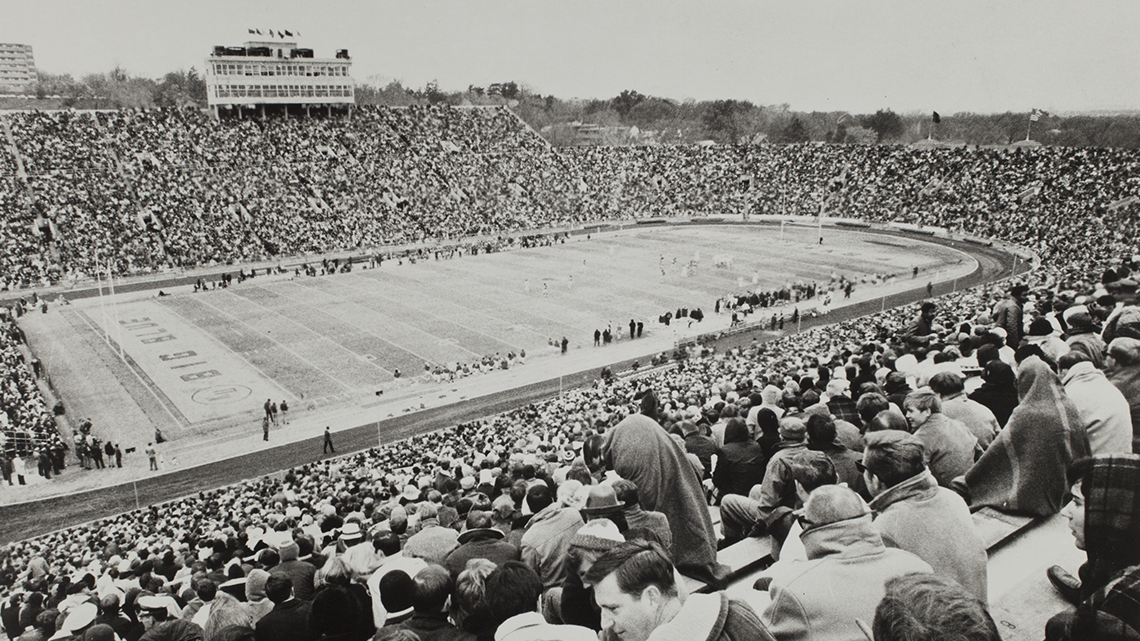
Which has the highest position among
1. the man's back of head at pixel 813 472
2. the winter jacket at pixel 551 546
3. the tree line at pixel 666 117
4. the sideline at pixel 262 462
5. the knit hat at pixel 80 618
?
the tree line at pixel 666 117

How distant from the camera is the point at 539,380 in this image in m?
29.1

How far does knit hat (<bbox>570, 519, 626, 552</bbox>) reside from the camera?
417cm

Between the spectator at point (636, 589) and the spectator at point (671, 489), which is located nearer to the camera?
the spectator at point (636, 589)

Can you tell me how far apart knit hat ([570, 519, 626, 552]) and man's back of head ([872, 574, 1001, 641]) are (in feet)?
5.11

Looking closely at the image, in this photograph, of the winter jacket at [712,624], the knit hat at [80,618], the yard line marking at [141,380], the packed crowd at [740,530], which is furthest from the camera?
the yard line marking at [141,380]

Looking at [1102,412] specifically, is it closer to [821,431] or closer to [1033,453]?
[1033,453]

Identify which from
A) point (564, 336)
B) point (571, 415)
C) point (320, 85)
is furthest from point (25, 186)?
point (571, 415)

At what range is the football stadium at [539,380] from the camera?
4.42 metres

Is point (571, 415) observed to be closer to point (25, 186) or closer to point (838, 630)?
point (838, 630)

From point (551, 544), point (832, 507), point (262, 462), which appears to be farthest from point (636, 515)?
point (262, 462)

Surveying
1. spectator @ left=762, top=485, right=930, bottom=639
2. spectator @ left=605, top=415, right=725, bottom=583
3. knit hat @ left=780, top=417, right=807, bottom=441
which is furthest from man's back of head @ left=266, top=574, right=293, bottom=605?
knit hat @ left=780, top=417, right=807, bottom=441

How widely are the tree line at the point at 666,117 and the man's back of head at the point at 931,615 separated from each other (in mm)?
63871

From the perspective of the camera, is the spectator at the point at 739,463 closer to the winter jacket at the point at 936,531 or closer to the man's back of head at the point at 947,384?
the man's back of head at the point at 947,384

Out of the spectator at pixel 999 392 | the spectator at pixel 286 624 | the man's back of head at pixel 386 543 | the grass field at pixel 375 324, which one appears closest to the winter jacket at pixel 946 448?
the spectator at pixel 999 392
